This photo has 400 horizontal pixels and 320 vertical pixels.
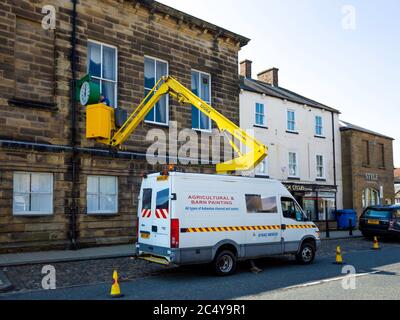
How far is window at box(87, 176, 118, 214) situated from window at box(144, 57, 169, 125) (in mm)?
3080

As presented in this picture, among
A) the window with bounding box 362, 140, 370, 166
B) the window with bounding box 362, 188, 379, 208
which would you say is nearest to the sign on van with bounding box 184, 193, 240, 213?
the window with bounding box 362, 188, 379, 208

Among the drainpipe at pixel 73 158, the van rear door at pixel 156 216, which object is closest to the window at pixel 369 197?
the drainpipe at pixel 73 158

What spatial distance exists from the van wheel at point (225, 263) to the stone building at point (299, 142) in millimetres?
12237

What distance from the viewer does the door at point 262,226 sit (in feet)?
34.7

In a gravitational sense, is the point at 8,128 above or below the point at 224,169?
above

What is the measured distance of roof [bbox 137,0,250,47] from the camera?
16.7 meters

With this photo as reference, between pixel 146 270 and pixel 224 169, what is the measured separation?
11.7 ft

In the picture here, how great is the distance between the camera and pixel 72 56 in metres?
14.5

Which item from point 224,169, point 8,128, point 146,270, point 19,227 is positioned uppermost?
point 8,128

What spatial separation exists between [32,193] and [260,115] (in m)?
13.5

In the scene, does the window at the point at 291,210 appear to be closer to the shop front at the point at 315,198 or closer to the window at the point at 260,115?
the shop front at the point at 315,198
